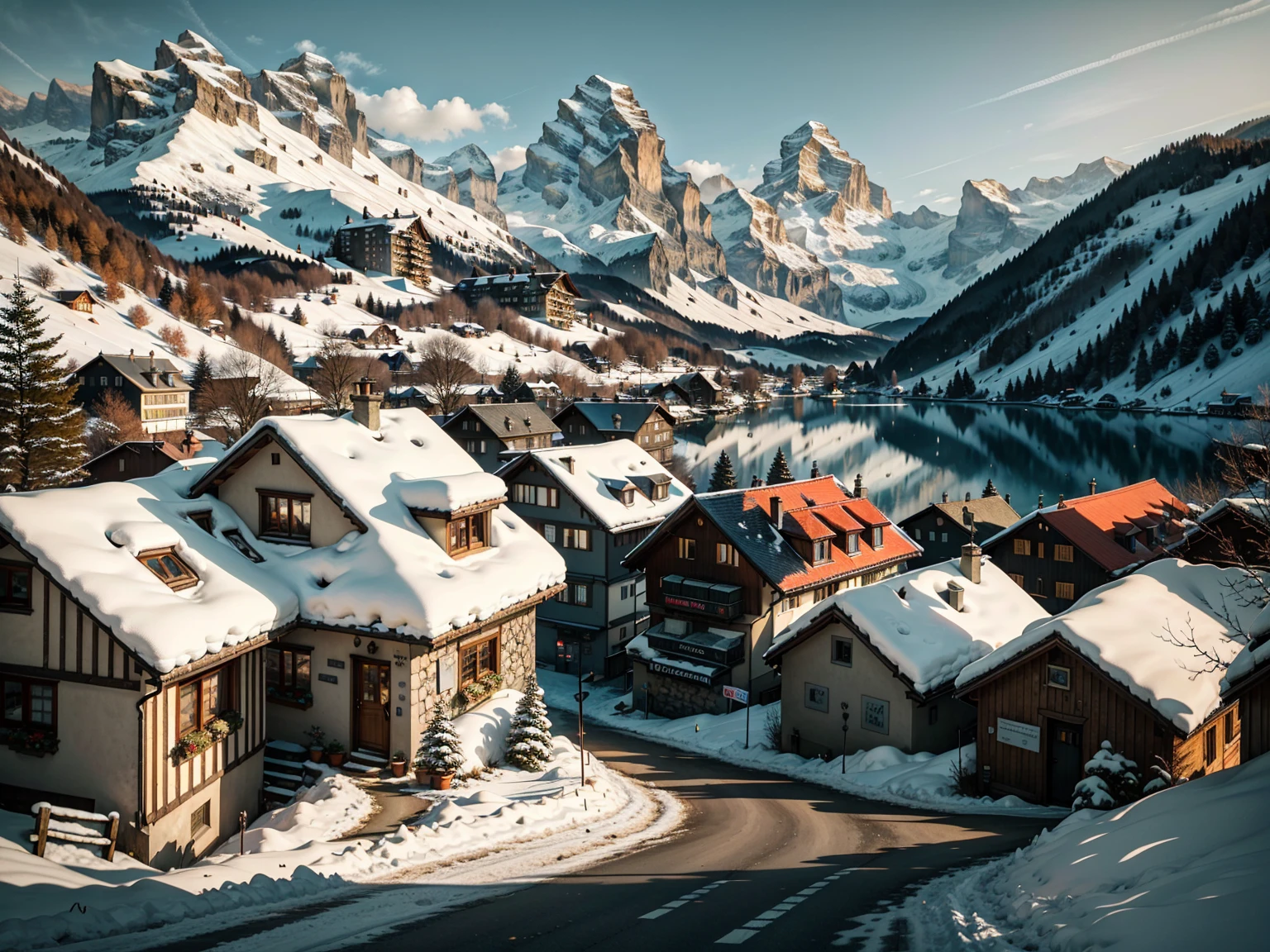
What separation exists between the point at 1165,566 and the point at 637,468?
25809mm

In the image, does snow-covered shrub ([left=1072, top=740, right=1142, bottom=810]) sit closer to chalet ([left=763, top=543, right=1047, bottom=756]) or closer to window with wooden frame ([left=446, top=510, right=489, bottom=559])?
chalet ([left=763, top=543, right=1047, bottom=756])

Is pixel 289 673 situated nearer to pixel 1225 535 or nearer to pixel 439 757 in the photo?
pixel 439 757

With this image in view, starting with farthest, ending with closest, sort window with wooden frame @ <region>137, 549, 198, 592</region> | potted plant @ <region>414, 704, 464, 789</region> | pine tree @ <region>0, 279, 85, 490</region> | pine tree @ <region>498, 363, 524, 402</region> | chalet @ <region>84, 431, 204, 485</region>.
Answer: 1. pine tree @ <region>498, 363, 524, 402</region>
2. chalet @ <region>84, 431, 204, 485</region>
3. pine tree @ <region>0, 279, 85, 490</region>
4. potted plant @ <region>414, 704, 464, 789</region>
5. window with wooden frame @ <region>137, 549, 198, 592</region>

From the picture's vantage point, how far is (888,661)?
2636cm

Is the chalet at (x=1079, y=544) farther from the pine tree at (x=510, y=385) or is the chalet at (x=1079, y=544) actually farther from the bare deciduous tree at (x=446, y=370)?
the pine tree at (x=510, y=385)

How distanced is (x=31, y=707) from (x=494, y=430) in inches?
2316

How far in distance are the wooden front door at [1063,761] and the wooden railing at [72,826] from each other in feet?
72.2

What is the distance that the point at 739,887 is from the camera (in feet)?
46.9

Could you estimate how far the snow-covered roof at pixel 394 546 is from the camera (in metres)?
21.0

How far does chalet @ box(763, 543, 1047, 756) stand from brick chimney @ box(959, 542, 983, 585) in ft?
0.70

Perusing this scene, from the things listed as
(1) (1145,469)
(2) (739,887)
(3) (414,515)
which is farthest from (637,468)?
(1) (1145,469)

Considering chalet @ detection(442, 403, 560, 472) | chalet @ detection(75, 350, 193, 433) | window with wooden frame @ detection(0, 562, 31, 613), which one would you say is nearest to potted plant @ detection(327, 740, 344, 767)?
window with wooden frame @ detection(0, 562, 31, 613)

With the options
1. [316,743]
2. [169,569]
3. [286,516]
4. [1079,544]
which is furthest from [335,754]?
[1079,544]

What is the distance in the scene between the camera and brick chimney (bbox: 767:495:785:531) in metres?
36.7
